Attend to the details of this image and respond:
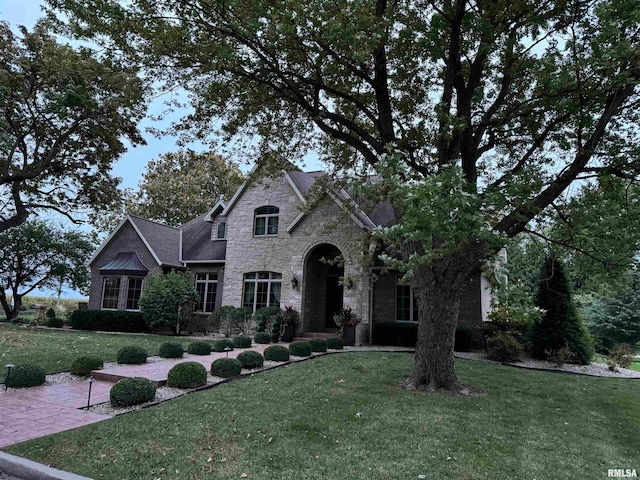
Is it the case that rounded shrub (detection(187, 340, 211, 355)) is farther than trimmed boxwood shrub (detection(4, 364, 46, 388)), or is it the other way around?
rounded shrub (detection(187, 340, 211, 355))

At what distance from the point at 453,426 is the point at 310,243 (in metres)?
12.3

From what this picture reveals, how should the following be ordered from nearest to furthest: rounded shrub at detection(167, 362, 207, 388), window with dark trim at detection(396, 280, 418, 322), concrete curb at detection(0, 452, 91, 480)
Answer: concrete curb at detection(0, 452, 91, 480)
rounded shrub at detection(167, 362, 207, 388)
window with dark trim at detection(396, 280, 418, 322)

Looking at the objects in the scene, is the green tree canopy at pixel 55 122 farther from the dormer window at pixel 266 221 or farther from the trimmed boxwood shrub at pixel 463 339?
the trimmed boxwood shrub at pixel 463 339

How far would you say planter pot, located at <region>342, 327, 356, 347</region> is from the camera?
15828 millimetres

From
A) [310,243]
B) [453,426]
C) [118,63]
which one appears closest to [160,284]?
[310,243]

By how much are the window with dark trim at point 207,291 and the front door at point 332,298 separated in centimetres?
580

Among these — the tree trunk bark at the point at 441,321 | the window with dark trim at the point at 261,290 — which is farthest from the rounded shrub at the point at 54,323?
the tree trunk bark at the point at 441,321

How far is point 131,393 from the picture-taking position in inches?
261

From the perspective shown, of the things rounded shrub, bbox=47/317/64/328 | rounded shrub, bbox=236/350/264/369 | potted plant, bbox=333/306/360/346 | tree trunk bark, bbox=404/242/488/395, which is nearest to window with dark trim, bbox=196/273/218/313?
potted plant, bbox=333/306/360/346

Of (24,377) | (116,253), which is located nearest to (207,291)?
(116,253)

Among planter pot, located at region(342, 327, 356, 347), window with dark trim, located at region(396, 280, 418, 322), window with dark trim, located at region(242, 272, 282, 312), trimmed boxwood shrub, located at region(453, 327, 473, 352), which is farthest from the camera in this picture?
window with dark trim, located at region(242, 272, 282, 312)

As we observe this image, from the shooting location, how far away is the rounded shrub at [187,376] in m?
7.81

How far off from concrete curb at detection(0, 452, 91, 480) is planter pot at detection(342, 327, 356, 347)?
482 inches

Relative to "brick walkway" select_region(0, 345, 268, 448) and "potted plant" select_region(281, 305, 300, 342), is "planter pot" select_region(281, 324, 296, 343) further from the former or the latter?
"brick walkway" select_region(0, 345, 268, 448)
